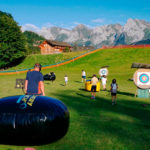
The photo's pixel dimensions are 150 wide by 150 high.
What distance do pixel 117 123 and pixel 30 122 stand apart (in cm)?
457

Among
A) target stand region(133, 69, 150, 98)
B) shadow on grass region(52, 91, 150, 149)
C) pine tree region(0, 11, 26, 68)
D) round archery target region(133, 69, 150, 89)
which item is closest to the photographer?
shadow on grass region(52, 91, 150, 149)

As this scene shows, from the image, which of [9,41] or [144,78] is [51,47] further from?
[144,78]

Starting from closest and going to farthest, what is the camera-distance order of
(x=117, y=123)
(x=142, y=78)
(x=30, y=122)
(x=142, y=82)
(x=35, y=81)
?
(x=30, y=122), (x=35, y=81), (x=117, y=123), (x=142, y=82), (x=142, y=78)

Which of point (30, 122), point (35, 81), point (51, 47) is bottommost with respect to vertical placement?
point (30, 122)

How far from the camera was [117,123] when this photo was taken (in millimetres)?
8211

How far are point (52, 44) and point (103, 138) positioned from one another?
80.6m

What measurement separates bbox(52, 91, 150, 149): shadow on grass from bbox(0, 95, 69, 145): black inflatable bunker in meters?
1.58

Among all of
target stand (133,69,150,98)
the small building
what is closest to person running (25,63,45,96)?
target stand (133,69,150,98)

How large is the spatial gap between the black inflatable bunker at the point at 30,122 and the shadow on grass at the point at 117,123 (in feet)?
5.20

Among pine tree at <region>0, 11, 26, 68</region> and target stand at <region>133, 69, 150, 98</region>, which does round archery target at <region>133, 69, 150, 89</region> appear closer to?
target stand at <region>133, 69, 150, 98</region>

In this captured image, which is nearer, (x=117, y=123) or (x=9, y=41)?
(x=117, y=123)

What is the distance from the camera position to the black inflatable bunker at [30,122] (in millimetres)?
5703

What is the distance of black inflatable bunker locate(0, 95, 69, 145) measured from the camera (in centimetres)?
570

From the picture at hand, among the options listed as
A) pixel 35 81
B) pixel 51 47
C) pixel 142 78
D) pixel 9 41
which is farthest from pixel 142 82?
pixel 51 47
